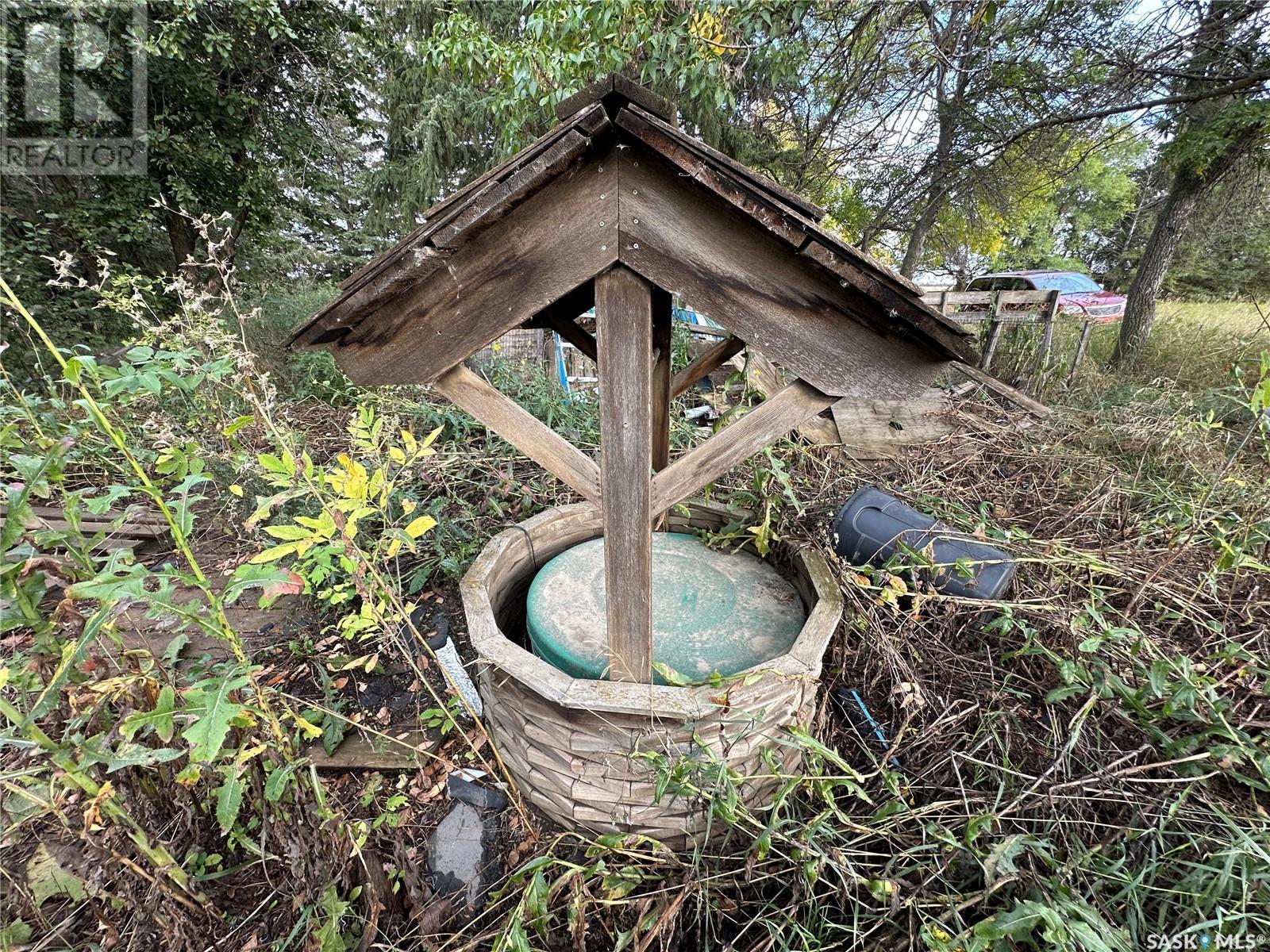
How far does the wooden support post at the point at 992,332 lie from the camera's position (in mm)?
6738

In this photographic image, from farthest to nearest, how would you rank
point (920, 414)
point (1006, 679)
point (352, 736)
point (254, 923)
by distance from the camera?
point (920, 414)
point (352, 736)
point (1006, 679)
point (254, 923)

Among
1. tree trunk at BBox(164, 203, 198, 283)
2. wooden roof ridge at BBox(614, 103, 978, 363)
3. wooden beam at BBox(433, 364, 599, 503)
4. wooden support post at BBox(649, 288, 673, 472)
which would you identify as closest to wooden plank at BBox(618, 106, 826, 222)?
wooden roof ridge at BBox(614, 103, 978, 363)

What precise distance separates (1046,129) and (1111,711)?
22.1 feet

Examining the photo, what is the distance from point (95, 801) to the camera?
1.18 meters

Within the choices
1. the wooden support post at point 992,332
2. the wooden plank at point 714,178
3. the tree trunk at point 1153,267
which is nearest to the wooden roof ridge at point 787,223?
the wooden plank at point 714,178

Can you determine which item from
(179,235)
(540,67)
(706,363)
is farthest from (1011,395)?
(179,235)

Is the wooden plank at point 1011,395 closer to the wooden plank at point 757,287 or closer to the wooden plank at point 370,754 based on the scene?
the wooden plank at point 757,287

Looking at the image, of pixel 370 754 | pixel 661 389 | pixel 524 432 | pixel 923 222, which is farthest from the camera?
pixel 923 222

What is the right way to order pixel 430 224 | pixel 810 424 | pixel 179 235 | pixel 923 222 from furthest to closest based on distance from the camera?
pixel 923 222, pixel 179 235, pixel 810 424, pixel 430 224

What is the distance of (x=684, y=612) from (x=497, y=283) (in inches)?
64.6

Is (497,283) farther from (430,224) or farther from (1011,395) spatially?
(1011,395)

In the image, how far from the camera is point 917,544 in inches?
93.4

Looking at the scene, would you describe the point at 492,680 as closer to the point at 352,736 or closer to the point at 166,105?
the point at 352,736

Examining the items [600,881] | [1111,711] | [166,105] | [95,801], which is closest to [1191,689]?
[1111,711]
